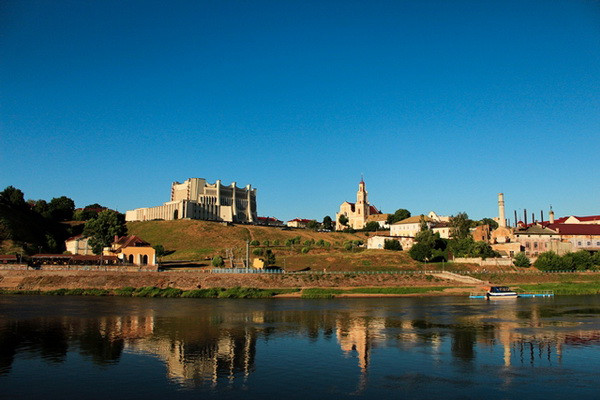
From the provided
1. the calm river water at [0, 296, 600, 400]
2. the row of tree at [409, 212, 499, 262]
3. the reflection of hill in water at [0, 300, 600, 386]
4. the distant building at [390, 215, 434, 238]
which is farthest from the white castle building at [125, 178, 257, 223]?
the reflection of hill in water at [0, 300, 600, 386]

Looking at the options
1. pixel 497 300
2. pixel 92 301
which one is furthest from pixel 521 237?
pixel 92 301

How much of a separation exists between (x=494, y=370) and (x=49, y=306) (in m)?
48.3

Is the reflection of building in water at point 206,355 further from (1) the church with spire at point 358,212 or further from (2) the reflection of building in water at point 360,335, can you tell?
(1) the church with spire at point 358,212

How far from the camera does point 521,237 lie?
344ft

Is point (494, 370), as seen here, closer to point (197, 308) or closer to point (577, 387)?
point (577, 387)

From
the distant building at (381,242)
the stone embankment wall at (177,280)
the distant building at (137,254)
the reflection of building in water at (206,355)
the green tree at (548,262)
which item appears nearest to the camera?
the reflection of building in water at (206,355)

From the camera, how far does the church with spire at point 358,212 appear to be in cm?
17750

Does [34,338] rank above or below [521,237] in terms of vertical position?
below

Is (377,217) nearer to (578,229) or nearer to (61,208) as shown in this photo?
(578,229)

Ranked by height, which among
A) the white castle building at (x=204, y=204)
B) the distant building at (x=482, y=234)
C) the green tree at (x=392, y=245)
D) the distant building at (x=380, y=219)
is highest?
the white castle building at (x=204, y=204)

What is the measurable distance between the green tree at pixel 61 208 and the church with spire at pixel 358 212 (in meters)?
93.4

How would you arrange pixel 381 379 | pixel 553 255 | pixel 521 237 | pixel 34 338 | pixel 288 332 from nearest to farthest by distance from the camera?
pixel 381 379, pixel 34 338, pixel 288 332, pixel 553 255, pixel 521 237

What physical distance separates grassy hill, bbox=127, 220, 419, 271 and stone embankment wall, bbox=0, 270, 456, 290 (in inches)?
519

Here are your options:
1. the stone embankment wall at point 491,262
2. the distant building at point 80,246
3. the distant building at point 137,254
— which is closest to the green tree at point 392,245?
the stone embankment wall at point 491,262
